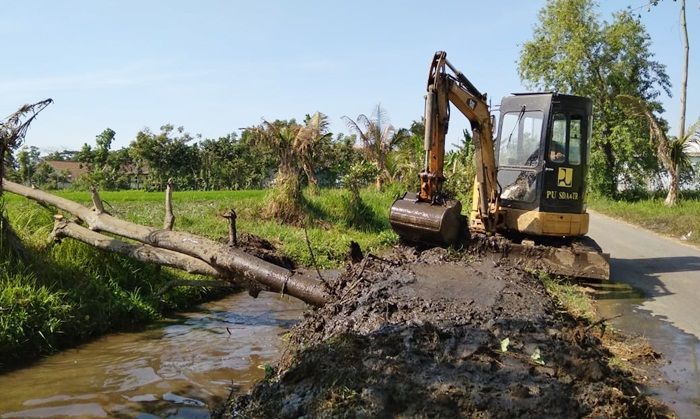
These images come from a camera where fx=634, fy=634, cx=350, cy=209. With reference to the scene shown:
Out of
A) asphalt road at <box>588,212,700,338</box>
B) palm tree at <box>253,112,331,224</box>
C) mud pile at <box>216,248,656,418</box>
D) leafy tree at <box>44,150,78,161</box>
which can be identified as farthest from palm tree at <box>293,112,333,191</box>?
leafy tree at <box>44,150,78,161</box>

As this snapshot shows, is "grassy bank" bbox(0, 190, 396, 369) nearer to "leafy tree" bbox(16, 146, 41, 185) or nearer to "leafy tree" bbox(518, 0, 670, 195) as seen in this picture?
"leafy tree" bbox(518, 0, 670, 195)

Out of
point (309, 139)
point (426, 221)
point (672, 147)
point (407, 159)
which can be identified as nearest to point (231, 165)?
point (407, 159)

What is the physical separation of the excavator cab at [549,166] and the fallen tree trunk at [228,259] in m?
5.54

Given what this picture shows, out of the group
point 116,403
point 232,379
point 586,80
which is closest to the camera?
point 116,403

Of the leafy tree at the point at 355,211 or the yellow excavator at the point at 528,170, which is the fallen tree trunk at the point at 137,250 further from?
the leafy tree at the point at 355,211

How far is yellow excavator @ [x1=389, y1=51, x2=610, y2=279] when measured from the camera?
10.4 m

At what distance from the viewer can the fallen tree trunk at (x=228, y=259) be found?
700cm

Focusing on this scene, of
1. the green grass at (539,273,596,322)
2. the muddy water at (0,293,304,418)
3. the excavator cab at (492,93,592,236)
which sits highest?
the excavator cab at (492,93,592,236)

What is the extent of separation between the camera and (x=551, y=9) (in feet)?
109

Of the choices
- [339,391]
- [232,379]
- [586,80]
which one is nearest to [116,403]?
[232,379]

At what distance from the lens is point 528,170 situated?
11.5 m

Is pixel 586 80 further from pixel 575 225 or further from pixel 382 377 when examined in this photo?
pixel 382 377

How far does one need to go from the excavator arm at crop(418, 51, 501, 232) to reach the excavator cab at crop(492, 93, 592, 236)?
524 mm

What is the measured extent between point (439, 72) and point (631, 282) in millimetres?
5222
